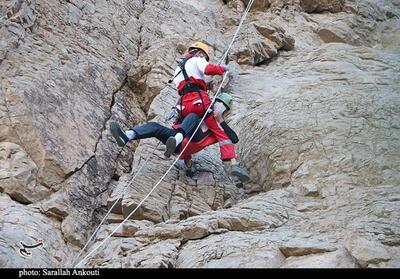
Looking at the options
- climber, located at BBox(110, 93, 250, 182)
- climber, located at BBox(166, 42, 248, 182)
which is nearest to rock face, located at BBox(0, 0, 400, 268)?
climber, located at BBox(110, 93, 250, 182)

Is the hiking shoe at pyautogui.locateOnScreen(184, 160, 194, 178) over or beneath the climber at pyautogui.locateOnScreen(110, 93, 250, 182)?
beneath

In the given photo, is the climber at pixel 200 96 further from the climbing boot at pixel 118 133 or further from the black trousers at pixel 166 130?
the climbing boot at pixel 118 133

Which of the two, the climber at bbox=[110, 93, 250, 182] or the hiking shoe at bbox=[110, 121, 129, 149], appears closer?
the hiking shoe at bbox=[110, 121, 129, 149]

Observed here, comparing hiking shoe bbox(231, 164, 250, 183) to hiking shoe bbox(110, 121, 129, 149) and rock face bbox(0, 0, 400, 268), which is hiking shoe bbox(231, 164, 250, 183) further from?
hiking shoe bbox(110, 121, 129, 149)

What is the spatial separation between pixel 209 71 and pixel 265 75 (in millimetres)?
3883

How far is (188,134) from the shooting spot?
10148 mm

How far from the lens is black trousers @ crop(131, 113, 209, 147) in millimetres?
9867

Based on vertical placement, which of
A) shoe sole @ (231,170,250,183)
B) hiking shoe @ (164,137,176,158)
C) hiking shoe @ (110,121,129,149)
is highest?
hiking shoe @ (110,121,129,149)

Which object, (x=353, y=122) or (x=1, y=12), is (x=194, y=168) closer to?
(x=353, y=122)

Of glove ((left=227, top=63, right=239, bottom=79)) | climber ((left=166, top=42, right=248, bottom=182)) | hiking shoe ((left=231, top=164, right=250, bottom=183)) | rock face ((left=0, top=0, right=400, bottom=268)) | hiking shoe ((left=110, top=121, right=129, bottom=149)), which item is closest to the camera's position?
rock face ((left=0, top=0, right=400, bottom=268))

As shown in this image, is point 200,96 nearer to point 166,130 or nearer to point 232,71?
point 166,130

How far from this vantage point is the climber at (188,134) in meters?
9.81

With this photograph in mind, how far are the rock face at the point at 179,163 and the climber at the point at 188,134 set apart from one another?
15.8 inches

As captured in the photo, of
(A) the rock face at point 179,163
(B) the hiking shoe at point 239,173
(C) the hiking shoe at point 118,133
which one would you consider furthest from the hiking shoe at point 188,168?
(C) the hiking shoe at point 118,133
